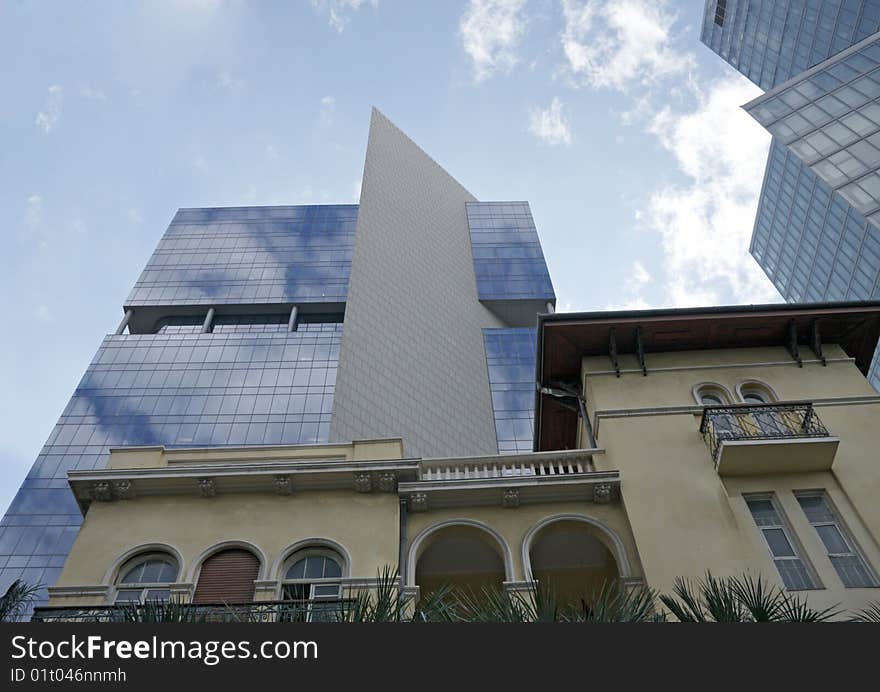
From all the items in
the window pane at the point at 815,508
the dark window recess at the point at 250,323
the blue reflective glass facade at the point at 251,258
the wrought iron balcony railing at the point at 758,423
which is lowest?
the window pane at the point at 815,508

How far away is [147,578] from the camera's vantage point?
16734 mm

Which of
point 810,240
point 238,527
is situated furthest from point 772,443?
point 810,240

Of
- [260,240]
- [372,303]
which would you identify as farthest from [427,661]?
[260,240]

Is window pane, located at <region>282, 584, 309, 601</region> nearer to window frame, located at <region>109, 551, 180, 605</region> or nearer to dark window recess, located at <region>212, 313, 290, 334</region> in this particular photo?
window frame, located at <region>109, 551, 180, 605</region>

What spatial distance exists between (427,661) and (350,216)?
302 feet

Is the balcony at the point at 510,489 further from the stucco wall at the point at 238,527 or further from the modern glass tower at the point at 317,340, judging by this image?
the modern glass tower at the point at 317,340

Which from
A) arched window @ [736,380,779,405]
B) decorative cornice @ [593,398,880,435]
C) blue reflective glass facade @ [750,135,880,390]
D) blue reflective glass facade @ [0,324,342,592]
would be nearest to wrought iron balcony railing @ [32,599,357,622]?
decorative cornice @ [593,398,880,435]

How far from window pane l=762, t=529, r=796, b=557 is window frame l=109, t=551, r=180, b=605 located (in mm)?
13438

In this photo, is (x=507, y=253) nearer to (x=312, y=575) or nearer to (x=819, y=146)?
(x=819, y=146)

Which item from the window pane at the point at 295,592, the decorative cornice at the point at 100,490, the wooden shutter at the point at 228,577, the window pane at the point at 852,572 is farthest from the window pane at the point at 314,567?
the window pane at the point at 852,572

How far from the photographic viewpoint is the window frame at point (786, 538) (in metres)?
15.6

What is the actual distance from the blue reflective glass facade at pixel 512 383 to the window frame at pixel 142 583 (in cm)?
5616

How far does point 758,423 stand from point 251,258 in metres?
80.9

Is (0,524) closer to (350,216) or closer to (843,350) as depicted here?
(350,216)
